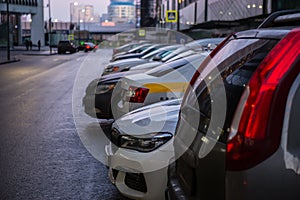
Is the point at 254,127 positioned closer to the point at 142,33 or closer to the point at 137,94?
the point at 137,94

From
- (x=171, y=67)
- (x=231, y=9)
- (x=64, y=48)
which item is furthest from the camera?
(x=64, y=48)

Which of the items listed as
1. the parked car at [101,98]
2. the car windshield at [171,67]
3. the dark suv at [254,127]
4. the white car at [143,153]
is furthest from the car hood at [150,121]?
the parked car at [101,98]

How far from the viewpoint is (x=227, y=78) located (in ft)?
8.95

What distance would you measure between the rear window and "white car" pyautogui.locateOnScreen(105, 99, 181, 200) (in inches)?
35.2

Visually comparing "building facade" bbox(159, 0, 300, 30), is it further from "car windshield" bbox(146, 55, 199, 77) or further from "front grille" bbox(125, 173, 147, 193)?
"front grille" bbox(125, 173, 147, 193)

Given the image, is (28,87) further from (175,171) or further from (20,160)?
(175,171)

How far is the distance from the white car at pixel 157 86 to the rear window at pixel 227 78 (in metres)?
3.81

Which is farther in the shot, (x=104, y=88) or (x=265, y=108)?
(x=104, y=88)

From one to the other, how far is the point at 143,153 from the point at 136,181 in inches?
12.0

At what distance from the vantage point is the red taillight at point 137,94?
7191 millimetres

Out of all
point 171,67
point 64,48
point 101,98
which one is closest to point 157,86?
point 171,67

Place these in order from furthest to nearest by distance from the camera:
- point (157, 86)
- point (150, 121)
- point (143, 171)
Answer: point (157, 86) → point (150, 121) → point (143, 171)

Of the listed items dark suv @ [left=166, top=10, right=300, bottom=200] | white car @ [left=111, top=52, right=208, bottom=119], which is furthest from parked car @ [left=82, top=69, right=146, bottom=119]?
dark suv @ [left=166, top=10, right=300, bottom=200]

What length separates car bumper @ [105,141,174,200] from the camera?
13.5ft
